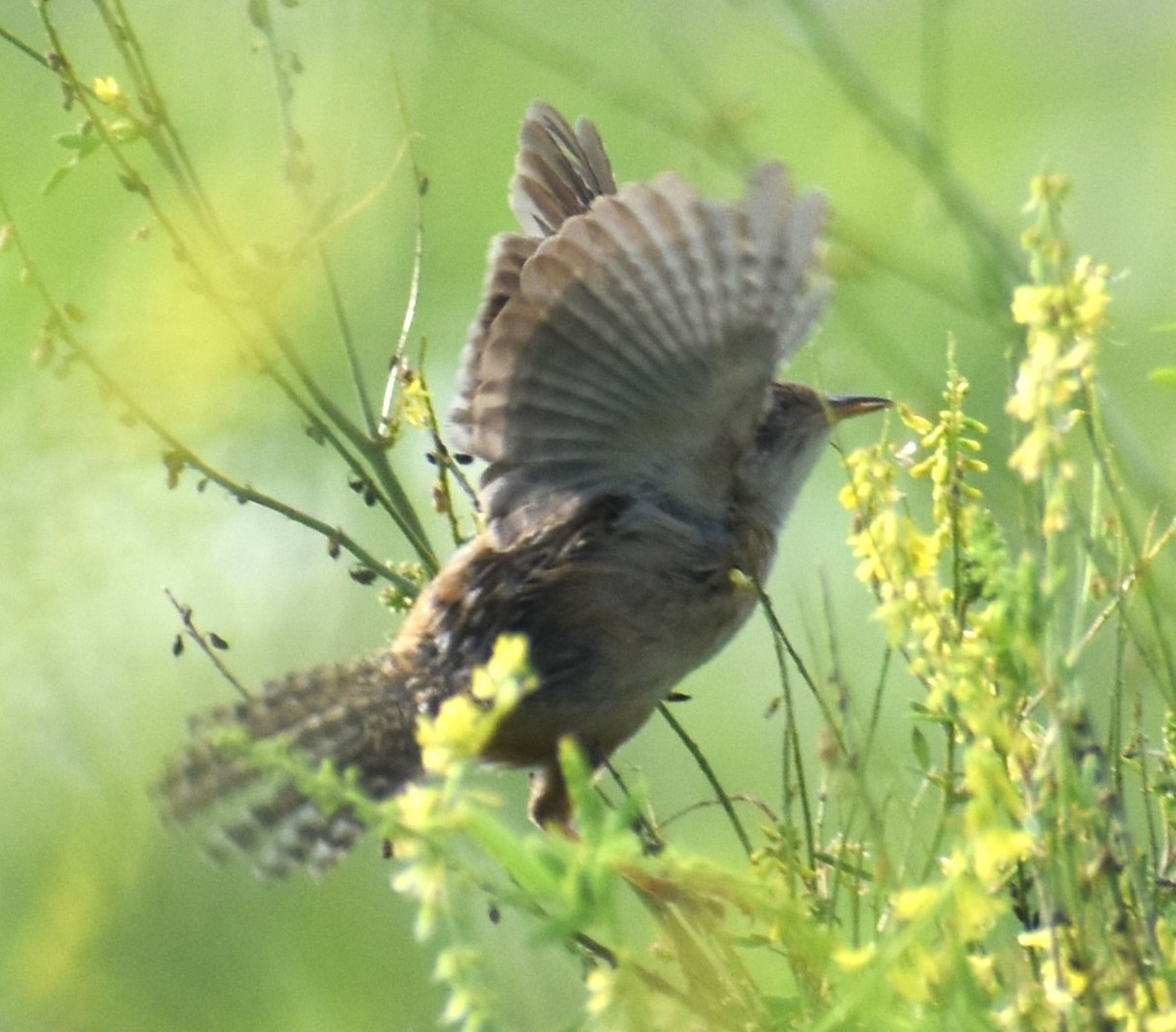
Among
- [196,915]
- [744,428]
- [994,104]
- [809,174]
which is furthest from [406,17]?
[994,104]

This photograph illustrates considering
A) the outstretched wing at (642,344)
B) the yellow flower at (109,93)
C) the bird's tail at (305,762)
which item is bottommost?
the bird's tail at (305,762)

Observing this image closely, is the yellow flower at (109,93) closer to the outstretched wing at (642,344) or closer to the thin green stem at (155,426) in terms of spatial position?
the thin green stem at (155,426)

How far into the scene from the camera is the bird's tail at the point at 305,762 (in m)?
2.95

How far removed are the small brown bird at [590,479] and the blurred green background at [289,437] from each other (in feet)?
0.67

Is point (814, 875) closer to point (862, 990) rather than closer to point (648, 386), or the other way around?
point (862, 990)

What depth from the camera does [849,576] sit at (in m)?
6.97

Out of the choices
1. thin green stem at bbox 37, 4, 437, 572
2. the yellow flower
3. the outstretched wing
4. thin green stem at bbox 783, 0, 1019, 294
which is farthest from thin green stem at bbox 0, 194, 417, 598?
thin green stem at bbox 783, 0, 1019, 294

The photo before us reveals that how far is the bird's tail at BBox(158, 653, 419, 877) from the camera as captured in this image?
→ 2.95 metres

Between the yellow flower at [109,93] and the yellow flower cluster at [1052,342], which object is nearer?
the yellow flower cluster at [1052,342]

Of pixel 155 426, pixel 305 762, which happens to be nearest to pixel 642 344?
pixel 155 426

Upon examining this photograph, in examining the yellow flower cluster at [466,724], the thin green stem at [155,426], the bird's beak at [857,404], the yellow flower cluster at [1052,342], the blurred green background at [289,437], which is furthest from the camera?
the bird's beak at [857,404]

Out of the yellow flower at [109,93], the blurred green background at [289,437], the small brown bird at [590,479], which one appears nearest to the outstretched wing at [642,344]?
the small brown bird at [590,479]

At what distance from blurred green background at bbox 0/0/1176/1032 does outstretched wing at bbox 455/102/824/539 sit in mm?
176

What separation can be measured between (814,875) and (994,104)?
293 inches
